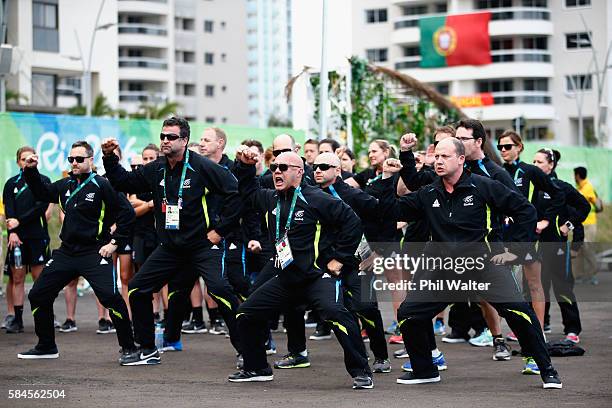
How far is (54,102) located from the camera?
58.7m

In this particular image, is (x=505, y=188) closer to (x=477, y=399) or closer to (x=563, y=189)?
(x=477, y=399)

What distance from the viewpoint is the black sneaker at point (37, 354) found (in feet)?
38.9

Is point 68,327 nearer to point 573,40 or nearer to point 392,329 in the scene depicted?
point 392,329

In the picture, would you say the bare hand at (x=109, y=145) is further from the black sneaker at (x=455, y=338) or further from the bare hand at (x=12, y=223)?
the black sneaker at (x=455, y=338)

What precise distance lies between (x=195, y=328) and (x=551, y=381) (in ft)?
19.2

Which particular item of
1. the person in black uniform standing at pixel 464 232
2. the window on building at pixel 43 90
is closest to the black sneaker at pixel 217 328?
the person in black uniform standing at pixel 464 232

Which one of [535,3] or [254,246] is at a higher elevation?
[535,3]

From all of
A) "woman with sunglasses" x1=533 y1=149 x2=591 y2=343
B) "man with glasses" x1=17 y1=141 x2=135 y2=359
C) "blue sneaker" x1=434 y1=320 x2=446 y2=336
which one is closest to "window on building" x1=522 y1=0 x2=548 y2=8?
"woman with sunglasses" x1=533 y1=149 x2=591 y2=343

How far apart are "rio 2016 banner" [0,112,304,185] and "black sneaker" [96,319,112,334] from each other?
4.60m

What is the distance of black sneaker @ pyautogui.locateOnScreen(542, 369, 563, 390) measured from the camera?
9930 millimetres

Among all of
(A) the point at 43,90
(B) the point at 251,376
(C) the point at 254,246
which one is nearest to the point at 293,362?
(B) the point at 251,376

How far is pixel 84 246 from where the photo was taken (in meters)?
11.7

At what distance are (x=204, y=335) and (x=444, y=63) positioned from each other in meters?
70.2

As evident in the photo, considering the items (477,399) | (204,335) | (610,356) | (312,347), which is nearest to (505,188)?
(477,399)
